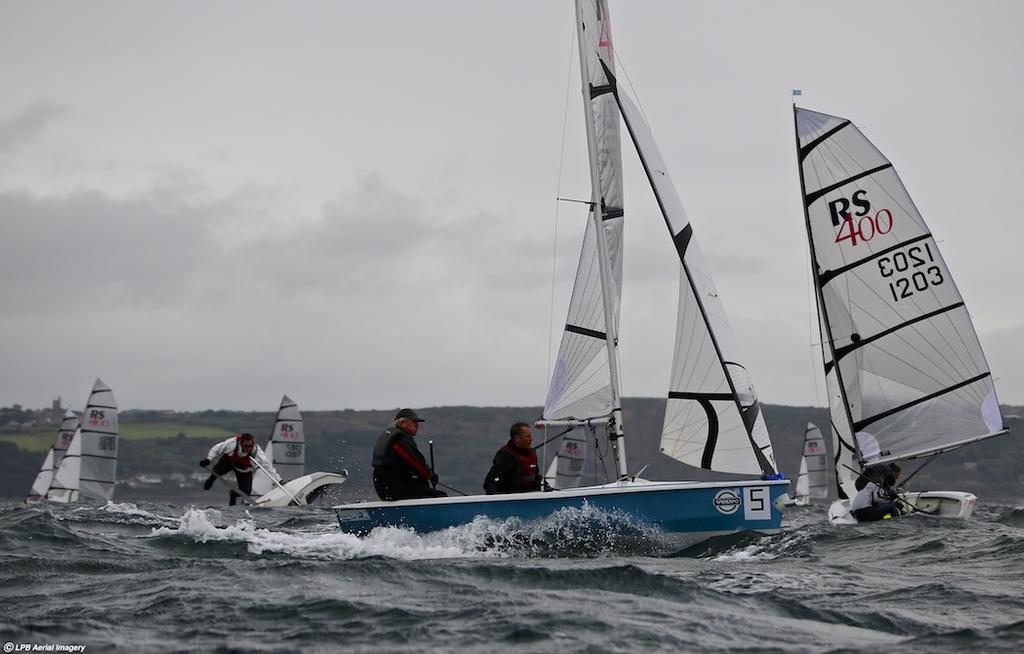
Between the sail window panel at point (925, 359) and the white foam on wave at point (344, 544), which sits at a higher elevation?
the sail window panel at point (925, 359)

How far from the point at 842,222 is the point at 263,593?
485 inches

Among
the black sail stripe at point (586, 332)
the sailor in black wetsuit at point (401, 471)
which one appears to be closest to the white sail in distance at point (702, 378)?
the black sail stripe at point (586, 332)

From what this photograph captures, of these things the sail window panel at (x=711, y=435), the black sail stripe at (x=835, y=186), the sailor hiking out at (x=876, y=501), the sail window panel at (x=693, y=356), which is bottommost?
the sailor hiking out at (x=876, y=501)

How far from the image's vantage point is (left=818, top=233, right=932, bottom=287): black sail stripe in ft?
56.0

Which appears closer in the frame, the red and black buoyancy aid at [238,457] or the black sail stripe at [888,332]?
the black sail stripe at [888,332]

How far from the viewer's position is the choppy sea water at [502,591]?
6.73 meters

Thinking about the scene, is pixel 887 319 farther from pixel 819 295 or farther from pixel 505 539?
pixel 505 539

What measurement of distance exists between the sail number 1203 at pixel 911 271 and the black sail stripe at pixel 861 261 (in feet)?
0.29

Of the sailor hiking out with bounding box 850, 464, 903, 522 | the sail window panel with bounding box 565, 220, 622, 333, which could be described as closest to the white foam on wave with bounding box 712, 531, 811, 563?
the sail window panel with bounding box 565, 220, 622, 333

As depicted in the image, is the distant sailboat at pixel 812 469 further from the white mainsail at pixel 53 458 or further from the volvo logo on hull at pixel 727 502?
the volvo logo on hull at pixel 727 502

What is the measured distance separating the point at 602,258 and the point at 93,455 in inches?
1158

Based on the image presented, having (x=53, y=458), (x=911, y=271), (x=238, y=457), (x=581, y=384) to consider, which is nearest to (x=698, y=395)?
(x=581, y=384)

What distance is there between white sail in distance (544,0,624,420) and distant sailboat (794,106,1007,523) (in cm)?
557

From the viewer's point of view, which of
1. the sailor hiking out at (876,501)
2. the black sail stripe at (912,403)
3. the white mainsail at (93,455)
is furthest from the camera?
the white mainsail at (93,455)
